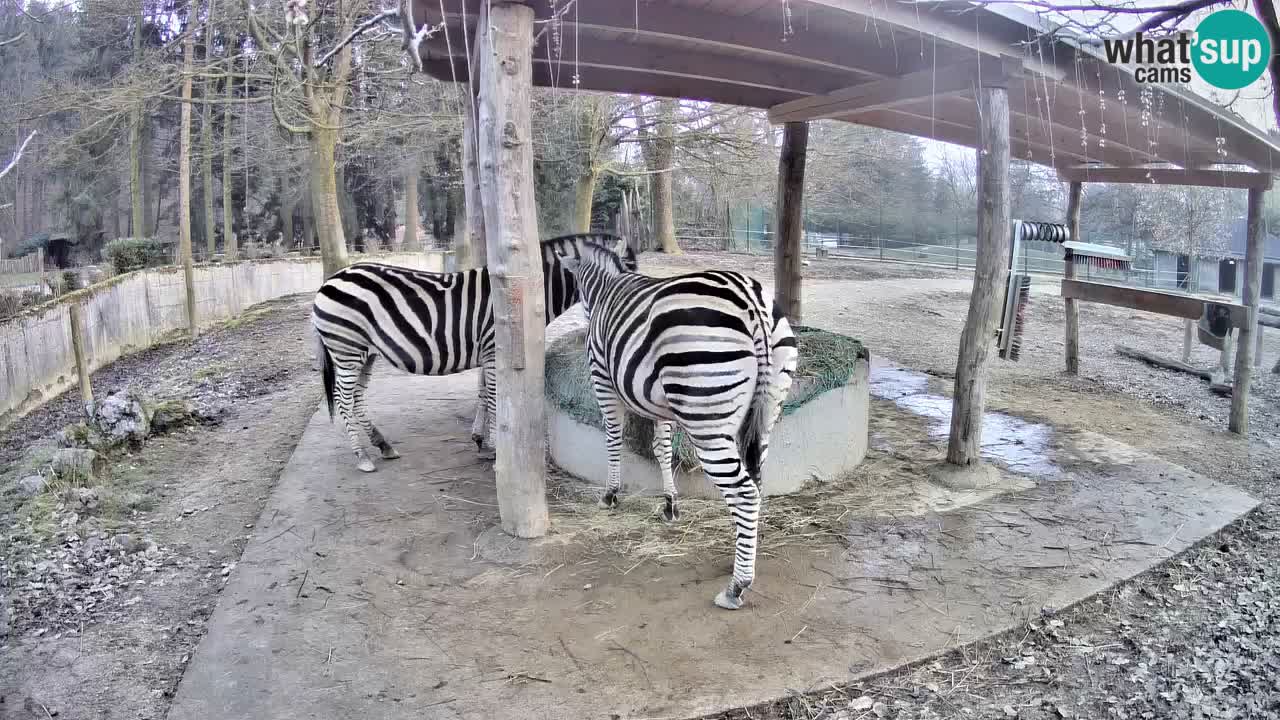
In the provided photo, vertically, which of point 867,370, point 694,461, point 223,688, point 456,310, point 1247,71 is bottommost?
point 223,688

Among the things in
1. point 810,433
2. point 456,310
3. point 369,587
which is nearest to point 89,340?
point 456,310

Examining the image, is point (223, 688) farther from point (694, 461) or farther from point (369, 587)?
point (694, 461)

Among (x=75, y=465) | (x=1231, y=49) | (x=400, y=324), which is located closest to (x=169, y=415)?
(x=75, y=465)

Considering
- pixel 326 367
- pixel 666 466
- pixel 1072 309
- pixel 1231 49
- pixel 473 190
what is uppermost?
pixel 1231 49

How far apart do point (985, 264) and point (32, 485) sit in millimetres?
6746

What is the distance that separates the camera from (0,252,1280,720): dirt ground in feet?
9.93

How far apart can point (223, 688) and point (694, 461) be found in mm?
2896

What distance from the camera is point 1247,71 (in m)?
4.08

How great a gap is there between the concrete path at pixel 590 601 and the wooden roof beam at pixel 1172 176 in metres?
3.53

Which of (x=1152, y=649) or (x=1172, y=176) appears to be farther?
(x=1172, y=176)

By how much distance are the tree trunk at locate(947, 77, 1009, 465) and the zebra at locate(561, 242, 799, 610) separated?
82.2 inches

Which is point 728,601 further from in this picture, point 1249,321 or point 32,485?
point 1249,321

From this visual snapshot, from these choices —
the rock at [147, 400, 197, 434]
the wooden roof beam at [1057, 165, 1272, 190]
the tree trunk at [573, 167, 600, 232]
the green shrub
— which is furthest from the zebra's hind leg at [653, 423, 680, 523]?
the green shrub

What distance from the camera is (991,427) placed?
6750 millimetres
